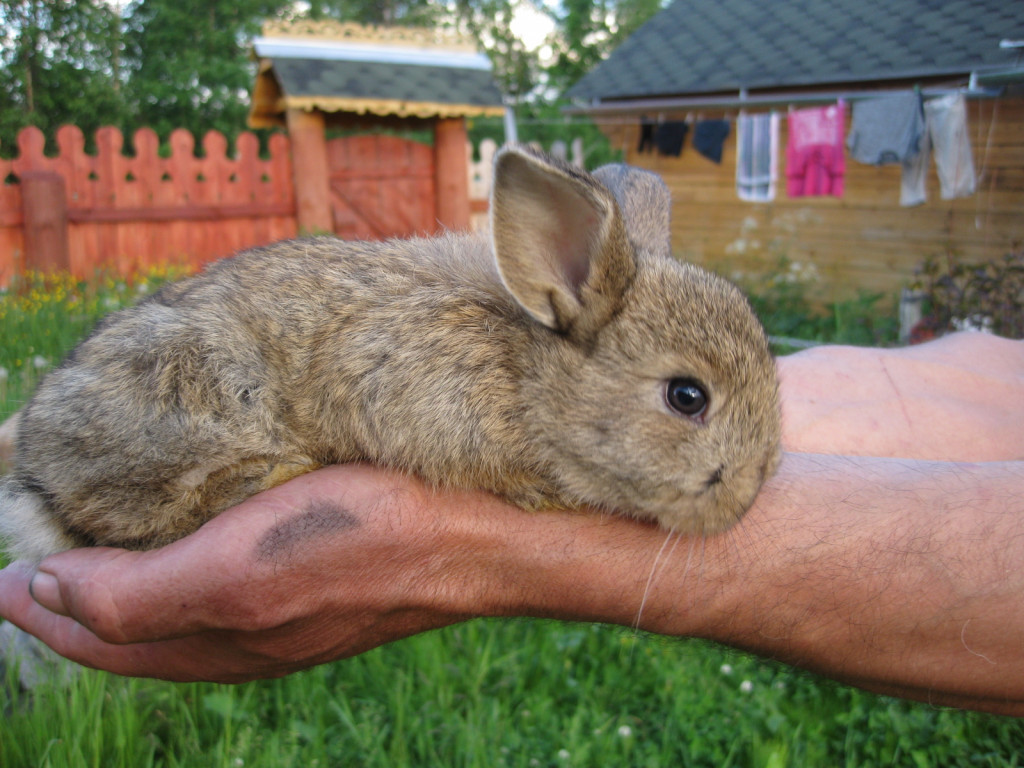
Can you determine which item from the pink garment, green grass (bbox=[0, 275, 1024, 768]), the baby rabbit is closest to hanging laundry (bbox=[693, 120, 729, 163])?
the pink garment

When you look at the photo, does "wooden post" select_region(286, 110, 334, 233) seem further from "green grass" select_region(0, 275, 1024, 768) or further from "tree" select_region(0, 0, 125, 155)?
"green grass" select_region(0, 275, 1024, 768)

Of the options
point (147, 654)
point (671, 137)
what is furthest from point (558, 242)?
point (671, 137)

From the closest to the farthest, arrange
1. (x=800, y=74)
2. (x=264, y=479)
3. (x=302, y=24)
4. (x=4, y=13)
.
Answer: (x=264, y=479)
(x=4, y=13)
(x=800, y=74)
(x=302, y=24)

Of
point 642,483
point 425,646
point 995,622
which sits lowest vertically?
point 425,646

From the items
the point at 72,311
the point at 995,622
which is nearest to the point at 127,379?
the point at 995,622

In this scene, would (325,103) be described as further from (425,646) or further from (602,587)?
(602,587)

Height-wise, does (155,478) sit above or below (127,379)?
below

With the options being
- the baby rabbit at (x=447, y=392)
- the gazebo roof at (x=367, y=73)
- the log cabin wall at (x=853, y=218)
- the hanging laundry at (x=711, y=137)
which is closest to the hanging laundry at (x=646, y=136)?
the log cabin wall at (x=853, y=218)

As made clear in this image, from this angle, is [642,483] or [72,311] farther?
[72,311]
